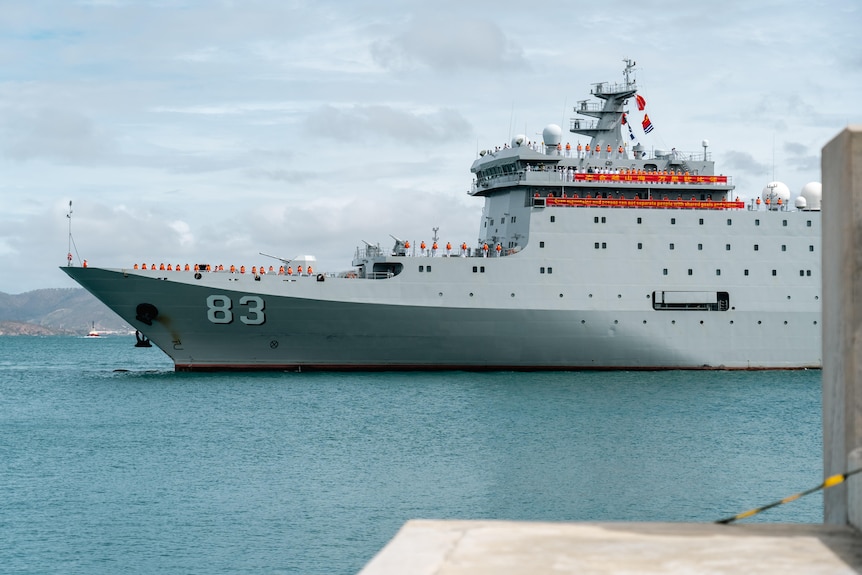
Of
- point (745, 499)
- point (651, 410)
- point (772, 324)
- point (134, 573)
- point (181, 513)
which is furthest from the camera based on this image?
point (772, 324)

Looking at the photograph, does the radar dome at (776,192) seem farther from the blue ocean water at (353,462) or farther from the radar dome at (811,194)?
the blue ocean water at (353,462)

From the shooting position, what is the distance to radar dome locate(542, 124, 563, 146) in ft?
124

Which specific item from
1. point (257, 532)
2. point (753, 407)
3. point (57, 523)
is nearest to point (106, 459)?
point (57, 523)

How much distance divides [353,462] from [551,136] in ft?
70.6

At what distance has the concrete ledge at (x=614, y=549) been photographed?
168 inches

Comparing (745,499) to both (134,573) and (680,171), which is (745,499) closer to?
(134,573)

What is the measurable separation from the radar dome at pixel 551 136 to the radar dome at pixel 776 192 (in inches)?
324

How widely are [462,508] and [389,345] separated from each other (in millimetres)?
19138

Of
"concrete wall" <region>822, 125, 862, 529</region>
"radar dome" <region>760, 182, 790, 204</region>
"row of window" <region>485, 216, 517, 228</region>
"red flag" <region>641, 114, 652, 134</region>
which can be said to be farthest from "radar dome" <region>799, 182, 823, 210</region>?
"concrete wall" <region>822, 125, 862, 529</region>

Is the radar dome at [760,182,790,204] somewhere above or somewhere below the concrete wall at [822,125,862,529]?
above

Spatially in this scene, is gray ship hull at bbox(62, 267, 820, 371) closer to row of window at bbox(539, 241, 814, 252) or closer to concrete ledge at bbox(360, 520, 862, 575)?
row of window at bbox(539, 241, 814, 252)

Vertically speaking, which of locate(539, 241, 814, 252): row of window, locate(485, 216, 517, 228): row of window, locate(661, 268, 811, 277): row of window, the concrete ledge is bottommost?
the concrete ledge

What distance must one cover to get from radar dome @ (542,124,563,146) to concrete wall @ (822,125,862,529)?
32.7 metres

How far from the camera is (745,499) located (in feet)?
51.9
